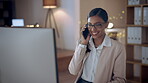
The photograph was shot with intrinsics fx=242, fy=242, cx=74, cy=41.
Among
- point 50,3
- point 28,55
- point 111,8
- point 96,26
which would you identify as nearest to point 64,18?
point 50,3

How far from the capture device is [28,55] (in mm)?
1090

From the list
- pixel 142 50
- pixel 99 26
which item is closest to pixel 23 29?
pixel 99 26

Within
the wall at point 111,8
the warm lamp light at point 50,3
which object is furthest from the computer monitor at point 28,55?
the warm lamp light at point 50,3

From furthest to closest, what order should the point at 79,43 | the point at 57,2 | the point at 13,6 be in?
1. the point at 13,6
2. the point at 57,2
3. the point at 79,43

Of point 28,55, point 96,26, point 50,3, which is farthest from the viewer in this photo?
point 50,3

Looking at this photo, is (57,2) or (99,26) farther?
(57,2)

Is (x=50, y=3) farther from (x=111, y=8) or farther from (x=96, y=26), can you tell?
(x=96, y=26)

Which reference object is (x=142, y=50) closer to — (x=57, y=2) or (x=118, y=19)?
(x=118, y=19)

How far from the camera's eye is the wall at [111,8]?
565 cm

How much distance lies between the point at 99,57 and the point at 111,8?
4.23 m

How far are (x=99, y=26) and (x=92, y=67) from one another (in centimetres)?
29

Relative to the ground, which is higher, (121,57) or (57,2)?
(57,2)

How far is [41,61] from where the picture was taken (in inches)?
40.8

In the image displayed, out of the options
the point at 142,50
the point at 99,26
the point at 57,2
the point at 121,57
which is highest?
the point at 57,2
